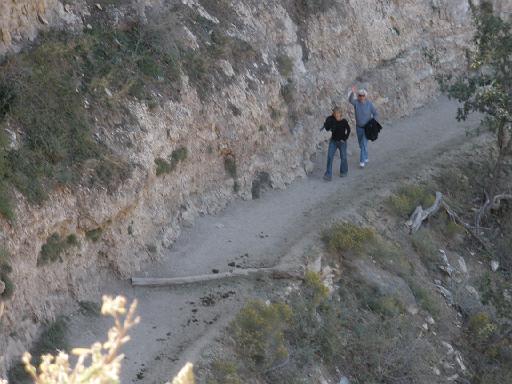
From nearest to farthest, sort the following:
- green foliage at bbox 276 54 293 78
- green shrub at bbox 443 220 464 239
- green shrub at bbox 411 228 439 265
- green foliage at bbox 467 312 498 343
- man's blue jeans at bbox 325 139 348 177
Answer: green foliage at bbox 467 312 498 343 → green shrub at bbox 411 228 439 265 → man's blue jeans at bbox 325 139 348 177 → green shrub at bbox 443 220 464 239 → green foliage at bbox 276 54 293 78

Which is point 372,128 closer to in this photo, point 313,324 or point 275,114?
point 275,114

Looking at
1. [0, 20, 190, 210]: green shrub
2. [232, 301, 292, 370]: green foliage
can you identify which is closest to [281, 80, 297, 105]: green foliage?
[0, 20, 190, 210]: green shrub

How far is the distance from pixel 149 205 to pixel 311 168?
507 centimetres

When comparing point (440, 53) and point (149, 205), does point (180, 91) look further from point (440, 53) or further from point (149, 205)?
point (440, 53)

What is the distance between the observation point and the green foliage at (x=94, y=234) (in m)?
12.9

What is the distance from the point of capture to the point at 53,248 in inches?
477

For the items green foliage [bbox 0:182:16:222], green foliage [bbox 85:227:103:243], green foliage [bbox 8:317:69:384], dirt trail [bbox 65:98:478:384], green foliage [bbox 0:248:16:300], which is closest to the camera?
green foliage [bbox 8:317:69:384]

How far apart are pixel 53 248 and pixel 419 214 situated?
330 inches

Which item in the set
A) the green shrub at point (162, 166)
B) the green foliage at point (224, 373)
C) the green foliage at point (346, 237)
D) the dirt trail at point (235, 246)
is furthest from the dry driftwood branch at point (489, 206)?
the green foliage at point (224, 373)

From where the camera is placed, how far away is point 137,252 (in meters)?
13.8

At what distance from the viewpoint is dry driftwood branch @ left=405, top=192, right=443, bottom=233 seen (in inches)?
684

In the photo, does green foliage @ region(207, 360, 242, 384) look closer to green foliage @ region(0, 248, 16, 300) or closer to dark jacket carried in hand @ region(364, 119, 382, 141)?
green foliage @ region(0, 248, 16, 300)

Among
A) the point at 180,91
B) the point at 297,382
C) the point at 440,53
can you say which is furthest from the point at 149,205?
the point at 440,53

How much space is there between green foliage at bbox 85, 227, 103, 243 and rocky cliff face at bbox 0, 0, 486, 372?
0.06 ft
